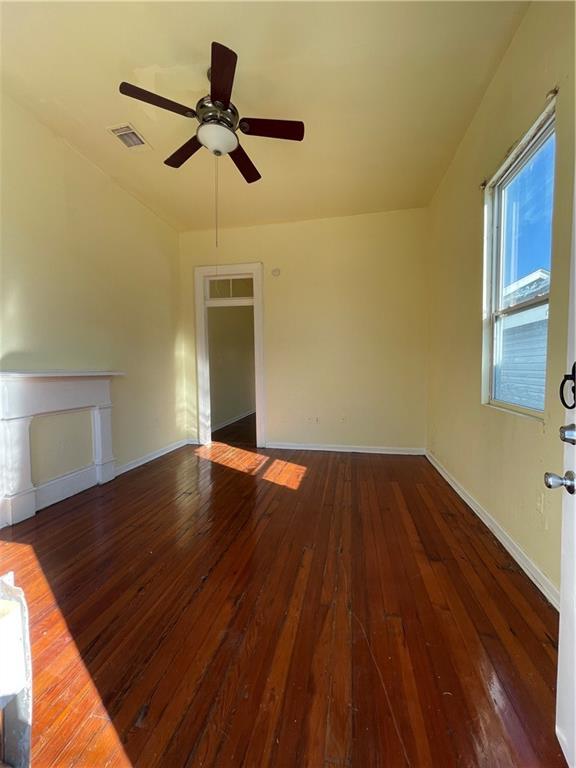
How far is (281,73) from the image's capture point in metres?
2.13

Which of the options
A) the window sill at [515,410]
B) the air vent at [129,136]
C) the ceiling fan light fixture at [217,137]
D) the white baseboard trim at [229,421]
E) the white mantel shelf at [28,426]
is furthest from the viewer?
the white baseboard trim at [229,421]

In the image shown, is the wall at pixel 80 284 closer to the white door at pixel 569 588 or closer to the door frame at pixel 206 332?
the door frame at pixel 206 332

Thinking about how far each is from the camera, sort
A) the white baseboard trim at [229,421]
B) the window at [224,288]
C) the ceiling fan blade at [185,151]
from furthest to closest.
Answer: the white baseboard trim at [229,421] < the window at [224,288] < the ceiling fan blade at [185,151]

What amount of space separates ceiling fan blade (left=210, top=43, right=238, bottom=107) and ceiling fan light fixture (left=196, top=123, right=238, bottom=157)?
0.14 meters

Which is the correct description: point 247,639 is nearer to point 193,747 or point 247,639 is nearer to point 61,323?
point 193,747

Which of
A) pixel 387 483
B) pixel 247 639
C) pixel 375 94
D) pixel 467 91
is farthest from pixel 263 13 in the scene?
pixel 387 483

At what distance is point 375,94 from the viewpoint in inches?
91.0

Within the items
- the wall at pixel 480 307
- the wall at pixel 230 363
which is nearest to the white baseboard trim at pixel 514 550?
the wall at pixel 480 307

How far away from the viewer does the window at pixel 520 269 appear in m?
1.76

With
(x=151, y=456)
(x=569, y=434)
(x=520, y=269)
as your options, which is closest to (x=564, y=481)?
(x=569, y=434)

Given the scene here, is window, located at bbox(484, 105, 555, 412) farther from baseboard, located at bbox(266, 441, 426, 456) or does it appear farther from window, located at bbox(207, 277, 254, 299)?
window, located at bbox(207, 277, 254, 299)

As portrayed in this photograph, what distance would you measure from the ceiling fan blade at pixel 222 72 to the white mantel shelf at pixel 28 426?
2341mm

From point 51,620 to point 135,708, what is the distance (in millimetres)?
719

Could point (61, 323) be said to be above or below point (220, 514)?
above
